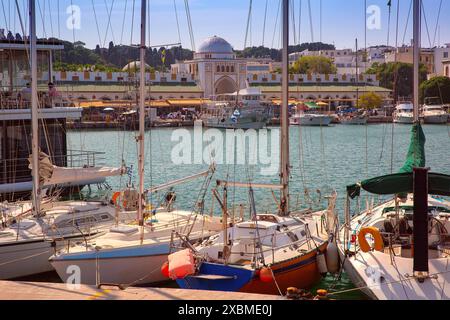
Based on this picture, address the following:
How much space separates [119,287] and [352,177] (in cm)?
2437

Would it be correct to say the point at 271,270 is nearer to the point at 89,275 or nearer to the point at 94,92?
the point at 89,275

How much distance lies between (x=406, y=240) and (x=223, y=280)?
3797 mm

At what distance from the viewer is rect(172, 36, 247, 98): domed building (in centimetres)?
12062

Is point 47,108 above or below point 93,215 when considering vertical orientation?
above

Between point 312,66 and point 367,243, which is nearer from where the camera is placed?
point 367,243

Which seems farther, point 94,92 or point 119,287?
point 94,92

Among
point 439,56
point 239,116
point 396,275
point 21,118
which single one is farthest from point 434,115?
point 396,275

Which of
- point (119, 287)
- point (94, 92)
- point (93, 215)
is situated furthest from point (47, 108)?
point (94, 92)

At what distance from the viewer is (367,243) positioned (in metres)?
15.0

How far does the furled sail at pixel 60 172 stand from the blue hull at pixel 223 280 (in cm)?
732

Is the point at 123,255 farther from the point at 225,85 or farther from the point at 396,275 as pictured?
the point at 225,85

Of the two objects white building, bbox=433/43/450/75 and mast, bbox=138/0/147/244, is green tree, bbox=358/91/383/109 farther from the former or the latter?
mast, bbox=138/0/147/244

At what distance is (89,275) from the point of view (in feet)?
52.4
